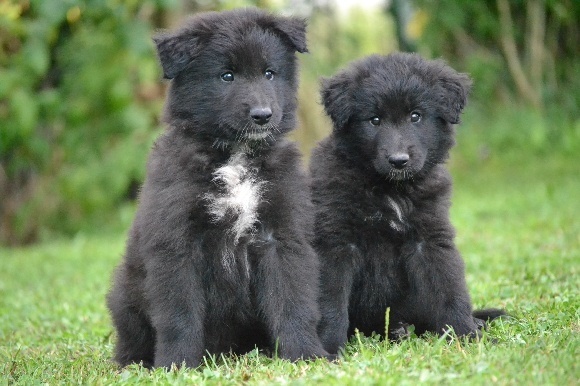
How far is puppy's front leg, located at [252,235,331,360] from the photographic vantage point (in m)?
4.39

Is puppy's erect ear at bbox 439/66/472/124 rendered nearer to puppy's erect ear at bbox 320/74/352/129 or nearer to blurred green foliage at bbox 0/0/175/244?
puppy's erect ear at bbox 320/74/352/129

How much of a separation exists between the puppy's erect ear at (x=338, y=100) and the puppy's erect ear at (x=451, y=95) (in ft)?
1.78

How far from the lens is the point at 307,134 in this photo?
1275 cm

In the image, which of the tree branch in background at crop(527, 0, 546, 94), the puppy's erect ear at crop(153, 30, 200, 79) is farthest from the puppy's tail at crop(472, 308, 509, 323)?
the tree branch in background at crop(527, 0, 546, 94)

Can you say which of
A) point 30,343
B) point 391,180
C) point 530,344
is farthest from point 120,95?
point 530,344

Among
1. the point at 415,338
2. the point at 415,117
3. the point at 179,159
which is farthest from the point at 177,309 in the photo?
the point at 415,117

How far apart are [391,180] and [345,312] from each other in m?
0.81

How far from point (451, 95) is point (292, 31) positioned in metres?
1.04

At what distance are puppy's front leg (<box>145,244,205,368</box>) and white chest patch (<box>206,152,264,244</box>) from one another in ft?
0.91

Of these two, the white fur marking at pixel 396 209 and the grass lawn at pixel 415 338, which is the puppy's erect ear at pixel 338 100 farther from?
the grass lawn at pixel 415 338

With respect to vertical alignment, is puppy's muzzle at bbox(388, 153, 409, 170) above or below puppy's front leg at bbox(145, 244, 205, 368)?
above

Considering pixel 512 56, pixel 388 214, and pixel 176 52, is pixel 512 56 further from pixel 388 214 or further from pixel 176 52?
pixel 176 52

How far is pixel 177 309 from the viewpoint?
429 centimetres

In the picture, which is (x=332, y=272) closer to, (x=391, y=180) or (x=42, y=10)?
(x=391, y=180)
